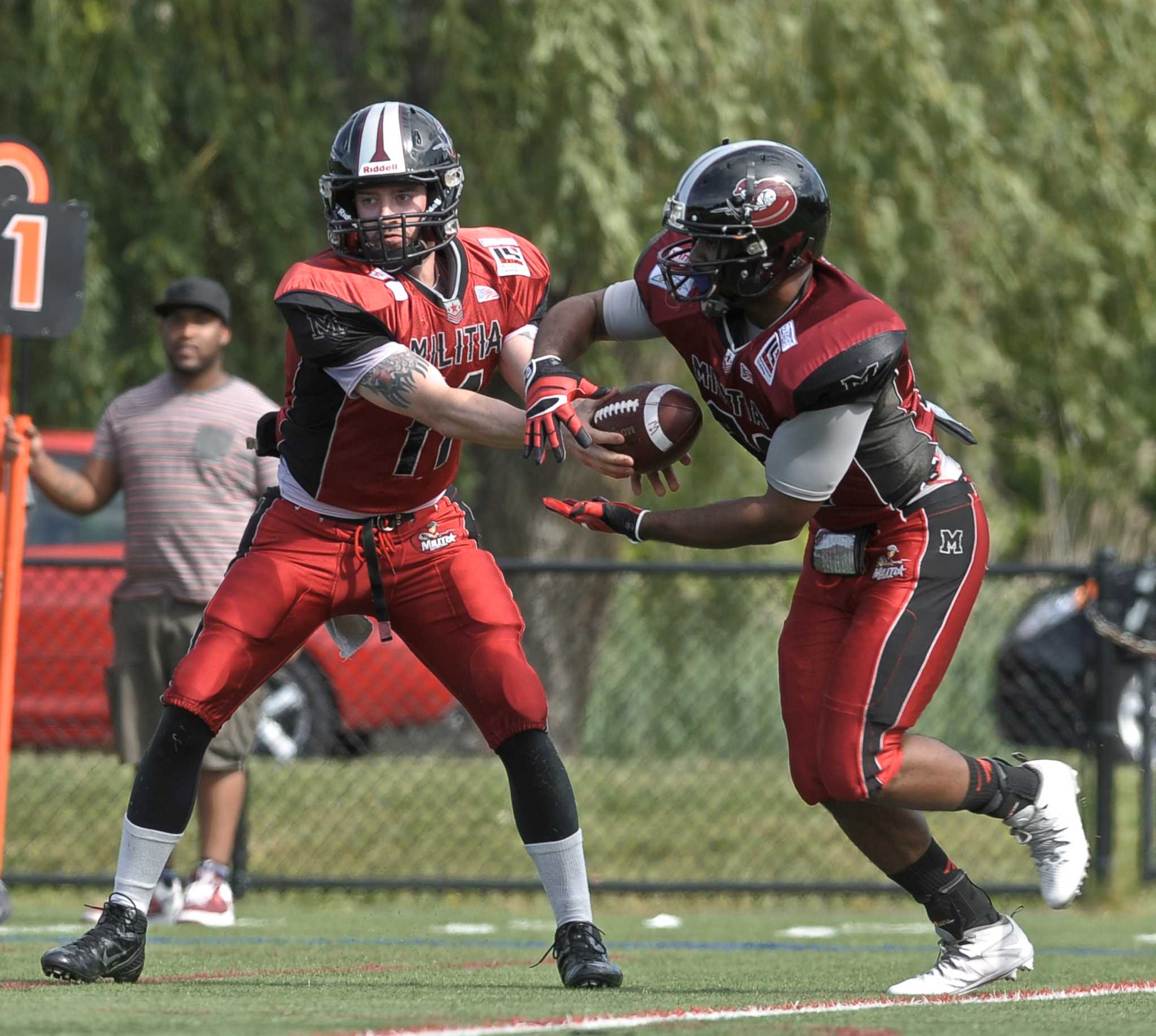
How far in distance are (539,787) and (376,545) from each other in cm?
73

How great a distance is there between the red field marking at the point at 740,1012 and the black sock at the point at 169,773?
122 centimetres

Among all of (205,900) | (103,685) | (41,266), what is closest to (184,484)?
(41,266)

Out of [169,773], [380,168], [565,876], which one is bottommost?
[565,876]

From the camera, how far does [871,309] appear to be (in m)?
4.66

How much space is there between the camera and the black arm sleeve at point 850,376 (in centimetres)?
452

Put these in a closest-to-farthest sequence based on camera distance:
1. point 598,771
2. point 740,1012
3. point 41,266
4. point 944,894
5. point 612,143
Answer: point 740,1012, point 944,894, point 41,266, point 598,771, point 612,143

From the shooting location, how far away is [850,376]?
4.52 metres

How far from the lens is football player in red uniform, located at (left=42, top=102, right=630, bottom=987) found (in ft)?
16.2

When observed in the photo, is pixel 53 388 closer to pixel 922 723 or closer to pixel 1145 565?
pixel 922 723

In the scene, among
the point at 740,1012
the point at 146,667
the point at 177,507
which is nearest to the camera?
the point at 740,1012

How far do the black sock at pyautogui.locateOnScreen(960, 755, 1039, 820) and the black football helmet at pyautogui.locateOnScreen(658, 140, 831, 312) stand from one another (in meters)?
1.31

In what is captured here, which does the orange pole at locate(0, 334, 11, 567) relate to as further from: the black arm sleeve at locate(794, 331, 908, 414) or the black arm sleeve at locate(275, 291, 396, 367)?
the black arm sleeve at locate(794, 331, 908, 414)

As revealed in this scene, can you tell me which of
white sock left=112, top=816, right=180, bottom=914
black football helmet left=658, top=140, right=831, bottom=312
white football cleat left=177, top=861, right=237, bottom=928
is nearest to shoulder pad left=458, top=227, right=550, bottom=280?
black football helmet left=658, top=140, right=831, bottom=312

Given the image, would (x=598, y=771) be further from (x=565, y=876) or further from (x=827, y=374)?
(x=827, y=374)
